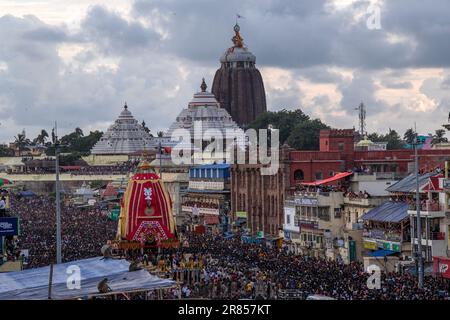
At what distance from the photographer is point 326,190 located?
85.7m

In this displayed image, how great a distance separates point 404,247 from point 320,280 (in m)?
10.4

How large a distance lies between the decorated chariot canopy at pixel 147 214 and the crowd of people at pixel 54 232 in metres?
3.05

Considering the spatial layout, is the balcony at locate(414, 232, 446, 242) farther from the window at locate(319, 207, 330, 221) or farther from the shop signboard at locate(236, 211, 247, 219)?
the shop signboard at locate(236, 211, 247, 219)

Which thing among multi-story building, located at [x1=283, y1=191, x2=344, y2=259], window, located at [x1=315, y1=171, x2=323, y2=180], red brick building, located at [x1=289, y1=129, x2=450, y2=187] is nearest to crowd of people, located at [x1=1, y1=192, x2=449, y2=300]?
multi-story building, located at [x1=283, y1=191, x2=344, y2=259]

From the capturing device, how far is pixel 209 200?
13112cm

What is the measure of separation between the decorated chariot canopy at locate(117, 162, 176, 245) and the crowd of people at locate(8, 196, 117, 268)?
10.0ft

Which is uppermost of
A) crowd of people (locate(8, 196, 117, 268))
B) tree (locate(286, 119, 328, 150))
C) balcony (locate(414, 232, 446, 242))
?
tree (locate(286, 119, 328, 150))

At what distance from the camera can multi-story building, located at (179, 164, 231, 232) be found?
12315cm

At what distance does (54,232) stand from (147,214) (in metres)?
32.5

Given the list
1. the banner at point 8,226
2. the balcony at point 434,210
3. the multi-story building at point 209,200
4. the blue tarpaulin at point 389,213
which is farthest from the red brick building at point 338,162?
the banner at point 8,226

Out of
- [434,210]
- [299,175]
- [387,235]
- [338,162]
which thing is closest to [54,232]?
[299,175]

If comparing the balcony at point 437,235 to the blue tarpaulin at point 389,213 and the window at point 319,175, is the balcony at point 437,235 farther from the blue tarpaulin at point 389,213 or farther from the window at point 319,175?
the window at point 319,175

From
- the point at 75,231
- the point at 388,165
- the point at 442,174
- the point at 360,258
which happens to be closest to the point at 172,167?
the point at 75,231
